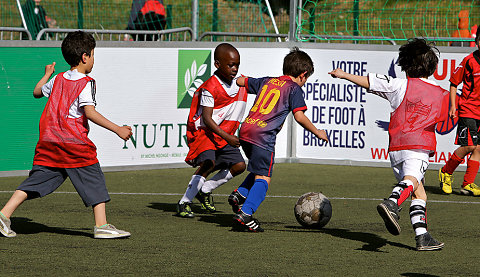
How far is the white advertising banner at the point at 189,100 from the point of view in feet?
36.3

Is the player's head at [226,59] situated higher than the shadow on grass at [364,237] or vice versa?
the player's head at [226,59]

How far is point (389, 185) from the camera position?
10609mm

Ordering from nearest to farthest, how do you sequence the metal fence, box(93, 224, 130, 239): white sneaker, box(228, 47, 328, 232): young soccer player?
box(93, 224, 130, 239): white sneaker → box(228, 47, 328, 232): young soccer player → the metal fence

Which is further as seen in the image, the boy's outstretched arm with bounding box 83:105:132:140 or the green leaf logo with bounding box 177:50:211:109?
the green leaf logo with bounding box 177:50:211:109

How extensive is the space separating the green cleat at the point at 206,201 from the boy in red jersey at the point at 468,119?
9.77 ft

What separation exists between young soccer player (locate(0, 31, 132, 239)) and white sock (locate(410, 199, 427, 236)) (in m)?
2.26

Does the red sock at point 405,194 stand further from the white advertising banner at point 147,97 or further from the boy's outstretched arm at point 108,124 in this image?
the white advertising banner at point 147,97

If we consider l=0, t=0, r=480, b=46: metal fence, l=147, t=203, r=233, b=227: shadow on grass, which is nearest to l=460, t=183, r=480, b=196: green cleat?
l=0, t=0, r=480, b=46: metal fence

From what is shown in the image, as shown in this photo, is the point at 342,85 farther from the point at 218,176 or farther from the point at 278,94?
the point at 278,94

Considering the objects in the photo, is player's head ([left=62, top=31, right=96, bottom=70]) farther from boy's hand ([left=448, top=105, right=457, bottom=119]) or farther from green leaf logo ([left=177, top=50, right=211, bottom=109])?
green leaf logo ([left=177, top=50, right=211, bottom=109])

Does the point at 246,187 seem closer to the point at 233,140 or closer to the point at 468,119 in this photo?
the point at 233,140

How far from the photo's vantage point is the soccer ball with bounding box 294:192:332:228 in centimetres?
750

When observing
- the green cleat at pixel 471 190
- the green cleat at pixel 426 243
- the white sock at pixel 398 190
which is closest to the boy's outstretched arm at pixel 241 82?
the white sock at pixel 398 190

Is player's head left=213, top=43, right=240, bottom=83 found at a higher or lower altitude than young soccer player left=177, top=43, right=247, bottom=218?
higher
